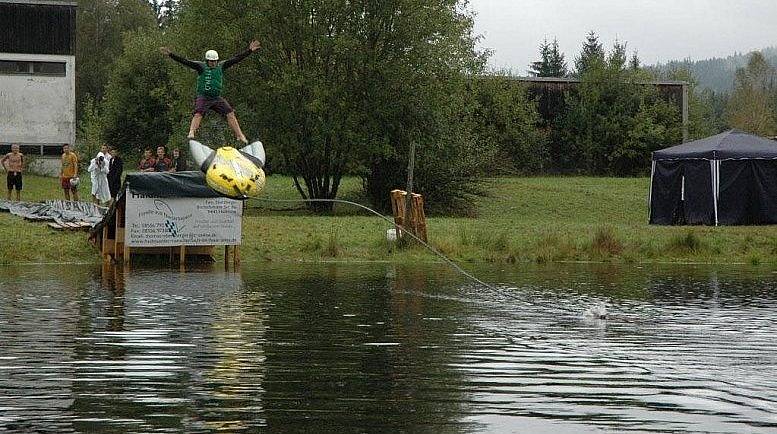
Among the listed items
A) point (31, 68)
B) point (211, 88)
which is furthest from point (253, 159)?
point (31, 68)

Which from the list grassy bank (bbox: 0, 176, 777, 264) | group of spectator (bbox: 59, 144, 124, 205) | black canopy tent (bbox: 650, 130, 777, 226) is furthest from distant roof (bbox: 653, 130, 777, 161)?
group of spectator (bbox: 59, 144, 124, 205)

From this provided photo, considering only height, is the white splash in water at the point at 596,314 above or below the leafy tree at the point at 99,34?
below

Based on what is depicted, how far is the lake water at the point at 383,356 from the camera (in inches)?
427

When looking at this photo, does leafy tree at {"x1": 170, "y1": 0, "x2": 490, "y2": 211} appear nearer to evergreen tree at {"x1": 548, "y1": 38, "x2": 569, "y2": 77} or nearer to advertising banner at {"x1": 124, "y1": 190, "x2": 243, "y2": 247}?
advertising banner at {"x1": 124, "y1": 190, "x2": 243, "y2": 247}

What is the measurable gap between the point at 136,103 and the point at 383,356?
224 ft

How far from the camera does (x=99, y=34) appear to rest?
107 metres

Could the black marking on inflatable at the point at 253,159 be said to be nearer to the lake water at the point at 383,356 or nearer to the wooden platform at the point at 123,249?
the lake water at the point at 383,356

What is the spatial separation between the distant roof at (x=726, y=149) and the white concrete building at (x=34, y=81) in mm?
30025

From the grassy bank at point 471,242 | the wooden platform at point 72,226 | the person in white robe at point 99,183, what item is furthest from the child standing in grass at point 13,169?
the wooden platform at point 72,226

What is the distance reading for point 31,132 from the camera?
6406 centimetres

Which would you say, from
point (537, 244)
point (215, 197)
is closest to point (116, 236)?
point (215, 197)

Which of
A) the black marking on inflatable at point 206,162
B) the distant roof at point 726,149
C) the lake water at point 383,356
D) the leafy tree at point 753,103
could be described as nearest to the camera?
the lake water at point 383,356

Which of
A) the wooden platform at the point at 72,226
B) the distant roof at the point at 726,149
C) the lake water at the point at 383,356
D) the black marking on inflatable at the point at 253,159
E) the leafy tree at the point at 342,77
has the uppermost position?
the leafy tree at the point at 342,77

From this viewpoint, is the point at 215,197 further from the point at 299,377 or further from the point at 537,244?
the point at 299,377
